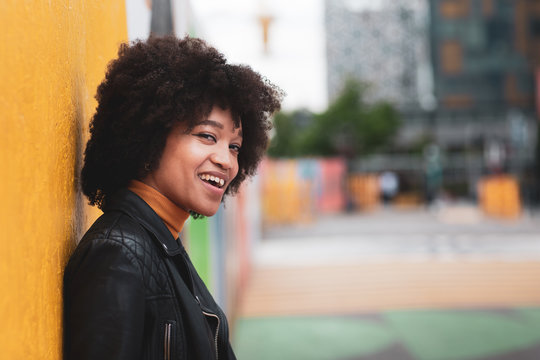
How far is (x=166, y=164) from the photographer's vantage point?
1442 mm

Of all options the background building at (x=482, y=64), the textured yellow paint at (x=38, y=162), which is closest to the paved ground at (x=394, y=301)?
the textured yellow paint at (x=38, y=162)

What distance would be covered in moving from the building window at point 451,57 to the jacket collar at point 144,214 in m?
45.2

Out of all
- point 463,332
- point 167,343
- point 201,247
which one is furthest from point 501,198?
point 167,343

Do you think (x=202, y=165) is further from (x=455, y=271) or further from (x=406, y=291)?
(x=455, y=271)

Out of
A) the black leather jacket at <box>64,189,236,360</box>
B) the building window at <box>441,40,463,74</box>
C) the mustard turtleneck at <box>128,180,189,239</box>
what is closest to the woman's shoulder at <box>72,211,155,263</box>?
the black leather jacket at <box>64,189,236,360</box>

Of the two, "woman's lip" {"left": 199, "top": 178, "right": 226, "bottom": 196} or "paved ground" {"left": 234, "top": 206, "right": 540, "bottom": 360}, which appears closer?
"woman's lip" {"left": 199, "top": 178, "right": 226, "bottom": 196}

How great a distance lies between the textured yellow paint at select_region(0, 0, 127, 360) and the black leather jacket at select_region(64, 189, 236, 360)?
72 millimetres

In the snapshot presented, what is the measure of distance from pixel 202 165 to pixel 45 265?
0.48m

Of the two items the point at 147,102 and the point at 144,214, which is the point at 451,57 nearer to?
the point at 147,102

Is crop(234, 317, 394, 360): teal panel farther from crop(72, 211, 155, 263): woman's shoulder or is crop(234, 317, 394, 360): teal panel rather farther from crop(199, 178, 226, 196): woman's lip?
crop(72, 211, 155, 263): woman's shoulder

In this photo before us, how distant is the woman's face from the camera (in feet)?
4.69

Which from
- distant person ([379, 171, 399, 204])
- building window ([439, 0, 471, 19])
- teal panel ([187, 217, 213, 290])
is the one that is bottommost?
distant person ([379, 171, 399, 204])

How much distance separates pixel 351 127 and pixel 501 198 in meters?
13.9

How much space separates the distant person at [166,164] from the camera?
47.6 inches
